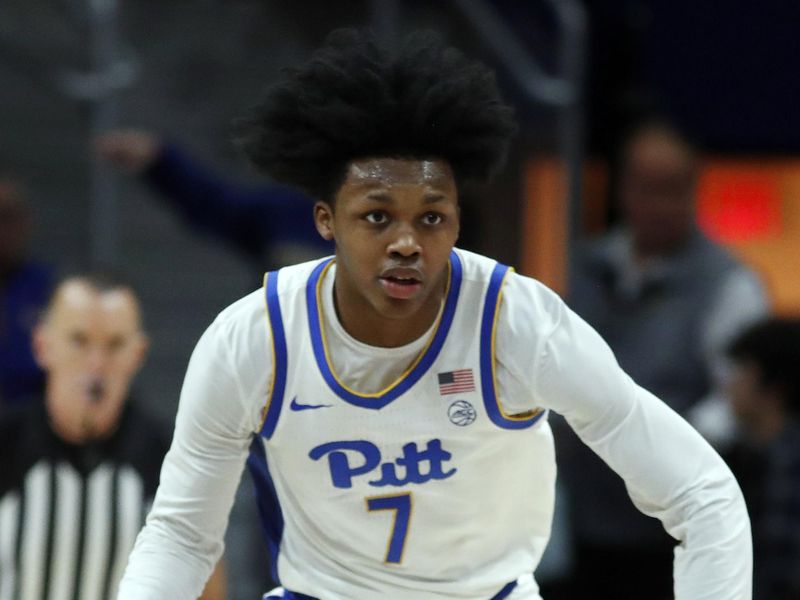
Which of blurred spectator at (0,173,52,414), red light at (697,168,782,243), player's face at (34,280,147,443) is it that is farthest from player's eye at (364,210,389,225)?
red light at (697,168,782,243)

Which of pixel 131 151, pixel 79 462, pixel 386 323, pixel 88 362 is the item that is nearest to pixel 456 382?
pixel 386 323

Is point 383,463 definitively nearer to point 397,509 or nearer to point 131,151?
point 397,509

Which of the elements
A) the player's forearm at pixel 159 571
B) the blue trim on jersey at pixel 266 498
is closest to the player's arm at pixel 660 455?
the blue trim on jersey at pixel 266 498

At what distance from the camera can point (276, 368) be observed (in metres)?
3.02

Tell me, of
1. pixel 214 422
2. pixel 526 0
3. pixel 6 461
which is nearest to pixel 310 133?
pixel 214 422

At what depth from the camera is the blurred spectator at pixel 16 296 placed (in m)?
5.62

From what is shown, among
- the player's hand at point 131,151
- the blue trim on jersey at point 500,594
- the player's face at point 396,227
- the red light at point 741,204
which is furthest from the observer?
the red light at point 741,204

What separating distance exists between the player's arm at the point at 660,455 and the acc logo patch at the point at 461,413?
0.17 metres

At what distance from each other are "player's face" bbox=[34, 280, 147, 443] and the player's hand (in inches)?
49.0

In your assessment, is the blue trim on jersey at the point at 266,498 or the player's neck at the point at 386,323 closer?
the player's neck at the point at 386,323

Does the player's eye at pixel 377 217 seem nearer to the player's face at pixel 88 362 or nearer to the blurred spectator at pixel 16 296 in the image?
the player's face at pixel 88 362

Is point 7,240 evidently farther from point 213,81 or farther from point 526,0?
point 526,0

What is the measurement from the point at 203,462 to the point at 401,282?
578mm

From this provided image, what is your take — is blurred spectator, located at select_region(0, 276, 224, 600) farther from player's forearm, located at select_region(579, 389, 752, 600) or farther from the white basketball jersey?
player's forearm, located at select_region(579, 389, 752, 600)
